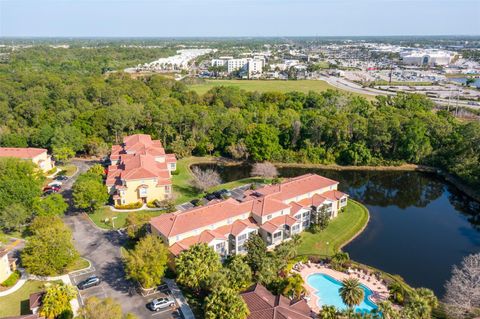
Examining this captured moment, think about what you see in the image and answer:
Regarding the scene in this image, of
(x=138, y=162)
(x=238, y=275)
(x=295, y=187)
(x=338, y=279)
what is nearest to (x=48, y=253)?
(x=238, y=275)

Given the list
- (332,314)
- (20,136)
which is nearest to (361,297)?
(332,314)

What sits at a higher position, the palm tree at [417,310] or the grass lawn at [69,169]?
the palm tree at [417,310]

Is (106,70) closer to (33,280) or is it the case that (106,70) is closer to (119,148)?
(119,148)

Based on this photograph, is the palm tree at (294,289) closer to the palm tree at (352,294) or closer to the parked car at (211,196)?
the palm tree at (352,294)

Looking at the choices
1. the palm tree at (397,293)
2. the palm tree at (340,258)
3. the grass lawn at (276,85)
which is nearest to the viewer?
the palm tree at (397,293)

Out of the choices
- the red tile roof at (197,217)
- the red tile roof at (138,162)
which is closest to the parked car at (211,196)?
the red tile roof at (138,162)

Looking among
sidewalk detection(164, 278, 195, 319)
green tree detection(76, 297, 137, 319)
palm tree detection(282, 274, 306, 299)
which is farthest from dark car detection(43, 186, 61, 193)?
palm tree detection(282, 274, 306, 299)
